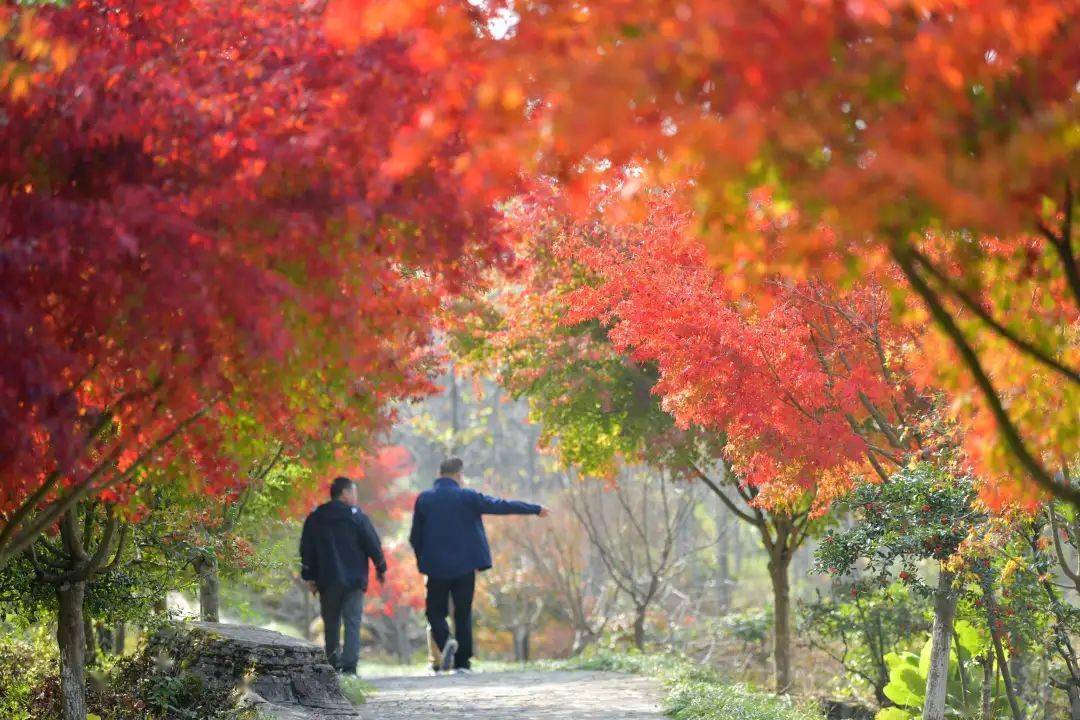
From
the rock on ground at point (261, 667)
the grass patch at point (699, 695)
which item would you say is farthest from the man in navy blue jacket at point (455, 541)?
the rock on ground at point (261, 667)

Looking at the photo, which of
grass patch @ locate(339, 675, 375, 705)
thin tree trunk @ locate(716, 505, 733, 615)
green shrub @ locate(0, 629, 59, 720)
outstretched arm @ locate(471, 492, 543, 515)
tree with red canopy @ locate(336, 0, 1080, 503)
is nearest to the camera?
tree with red canopy @ locate(336, 0, 1080, 503)

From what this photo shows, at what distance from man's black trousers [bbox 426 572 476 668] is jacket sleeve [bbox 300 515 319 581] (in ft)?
3.92

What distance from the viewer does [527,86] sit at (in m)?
3.52

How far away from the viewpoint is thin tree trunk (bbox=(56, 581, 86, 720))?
7340 millimetres

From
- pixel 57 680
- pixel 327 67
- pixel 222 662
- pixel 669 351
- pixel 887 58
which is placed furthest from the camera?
pixel 669 351

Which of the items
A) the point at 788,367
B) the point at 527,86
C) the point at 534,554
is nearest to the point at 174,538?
the point at 788,367

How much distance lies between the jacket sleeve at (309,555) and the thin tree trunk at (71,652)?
402cm

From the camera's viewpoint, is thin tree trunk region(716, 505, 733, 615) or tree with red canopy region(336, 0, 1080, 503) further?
thin tree trunk region(716, 505, 733, 615)

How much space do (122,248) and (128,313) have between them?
0.36 metres

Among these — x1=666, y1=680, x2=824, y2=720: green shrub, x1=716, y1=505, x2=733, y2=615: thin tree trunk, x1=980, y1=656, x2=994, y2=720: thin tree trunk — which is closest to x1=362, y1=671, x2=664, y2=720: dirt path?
x1=666, y1=680, x2=824, y2=720: green shrub

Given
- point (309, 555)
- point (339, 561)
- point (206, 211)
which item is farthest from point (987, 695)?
point (206, 211)

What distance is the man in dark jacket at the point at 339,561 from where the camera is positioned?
1198 centimetres

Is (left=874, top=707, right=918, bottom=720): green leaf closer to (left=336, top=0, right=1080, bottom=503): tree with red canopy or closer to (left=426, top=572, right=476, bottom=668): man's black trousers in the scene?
(left=426, top=572, right=476, bottom=668): man's black trousers

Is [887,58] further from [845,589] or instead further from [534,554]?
[534,554]
